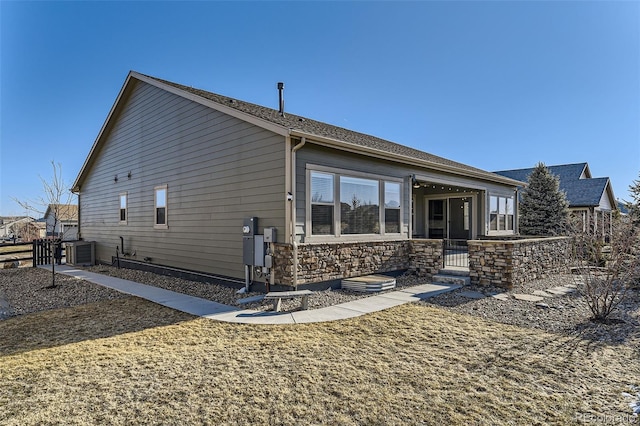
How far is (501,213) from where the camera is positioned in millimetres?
15273

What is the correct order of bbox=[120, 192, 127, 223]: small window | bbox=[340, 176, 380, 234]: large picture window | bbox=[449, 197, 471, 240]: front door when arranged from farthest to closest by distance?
bbox=[449, 197, 471, 240]: front door, bbox=[120, 192, 127, 223]: small window, bbox=[340, 176, 380, 234]: large picture window

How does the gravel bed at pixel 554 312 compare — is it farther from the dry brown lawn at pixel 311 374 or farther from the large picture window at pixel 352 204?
the large picture window at pixel 352 204

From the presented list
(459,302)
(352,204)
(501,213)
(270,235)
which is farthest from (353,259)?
(501,213)

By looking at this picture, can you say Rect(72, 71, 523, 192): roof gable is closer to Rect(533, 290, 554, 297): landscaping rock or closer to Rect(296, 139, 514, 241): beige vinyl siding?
Rect(296, 139, 514, 241): beige vinyl siding

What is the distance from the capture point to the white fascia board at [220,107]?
709 centimetres

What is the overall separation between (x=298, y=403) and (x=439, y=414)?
3.85 ft

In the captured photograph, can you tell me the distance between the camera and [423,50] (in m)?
12.8

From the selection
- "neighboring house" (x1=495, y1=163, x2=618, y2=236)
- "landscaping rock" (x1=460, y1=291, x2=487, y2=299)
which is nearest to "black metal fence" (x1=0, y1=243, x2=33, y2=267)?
"landscaping rock" (x1=460, y1=291, x2=487, y2=299)

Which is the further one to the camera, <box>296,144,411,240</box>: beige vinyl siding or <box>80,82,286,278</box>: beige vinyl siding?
<box>80,82,286,278</box>: beige vinyl siding

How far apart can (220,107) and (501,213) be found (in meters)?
12.8

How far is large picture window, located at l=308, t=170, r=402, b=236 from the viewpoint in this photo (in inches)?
304

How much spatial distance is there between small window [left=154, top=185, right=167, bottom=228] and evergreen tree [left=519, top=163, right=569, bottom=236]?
1766 centimetres

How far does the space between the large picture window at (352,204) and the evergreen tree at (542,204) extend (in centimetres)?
1229

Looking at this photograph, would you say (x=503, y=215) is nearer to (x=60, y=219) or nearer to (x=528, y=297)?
(x=528, y=297)
